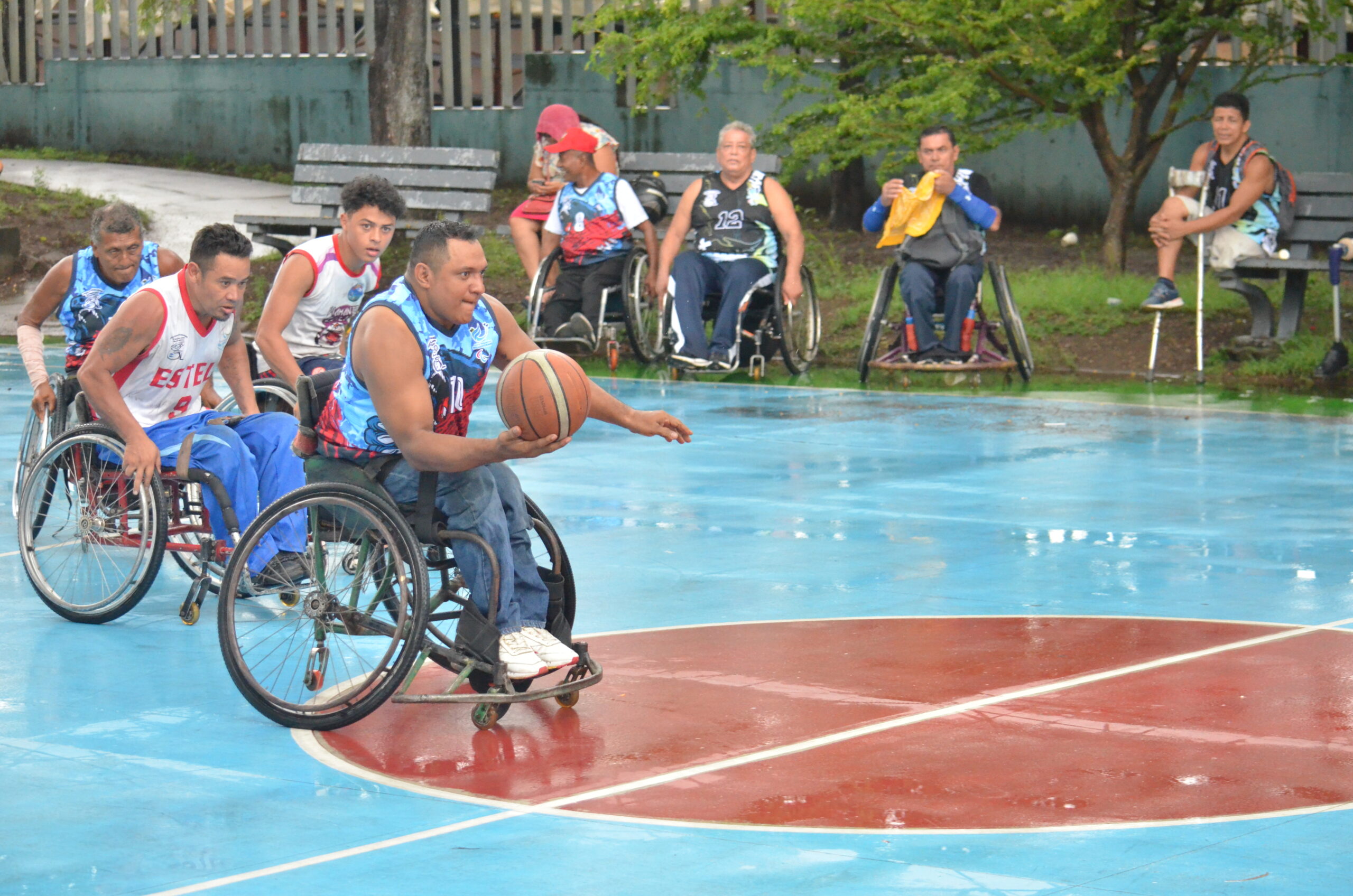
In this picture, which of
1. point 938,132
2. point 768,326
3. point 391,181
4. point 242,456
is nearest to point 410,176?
point 391,181

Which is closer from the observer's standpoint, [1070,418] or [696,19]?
[1070,418]

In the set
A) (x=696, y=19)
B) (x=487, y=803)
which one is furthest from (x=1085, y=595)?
(x=696, y=19)

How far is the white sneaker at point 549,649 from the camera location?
209 inches

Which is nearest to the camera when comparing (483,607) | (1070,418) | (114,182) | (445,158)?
(483,607)

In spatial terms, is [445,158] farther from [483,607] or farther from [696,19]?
[483,607]

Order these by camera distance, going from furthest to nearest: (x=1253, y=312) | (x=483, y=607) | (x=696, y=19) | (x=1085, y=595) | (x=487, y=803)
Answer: (x=696, y=19) → (x=1253, y=312) → (x=1085, y=595) → (x=483, y=607) → (x=487, y=803)

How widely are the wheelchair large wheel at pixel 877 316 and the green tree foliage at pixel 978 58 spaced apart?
1.54 m

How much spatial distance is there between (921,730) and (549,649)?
103 centimetres

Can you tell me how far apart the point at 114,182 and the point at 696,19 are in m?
8.78

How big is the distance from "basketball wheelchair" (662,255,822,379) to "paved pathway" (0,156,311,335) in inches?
251

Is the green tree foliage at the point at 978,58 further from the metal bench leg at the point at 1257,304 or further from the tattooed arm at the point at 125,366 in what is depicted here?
the tattooed arm at the point at 125,366

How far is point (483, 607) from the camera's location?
532 centimetres

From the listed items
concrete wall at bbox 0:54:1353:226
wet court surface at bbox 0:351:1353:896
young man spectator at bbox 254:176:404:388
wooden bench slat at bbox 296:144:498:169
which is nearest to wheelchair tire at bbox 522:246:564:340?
wooden bench slat at bbox 296:144:498:169

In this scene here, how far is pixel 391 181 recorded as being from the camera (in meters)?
17.0
